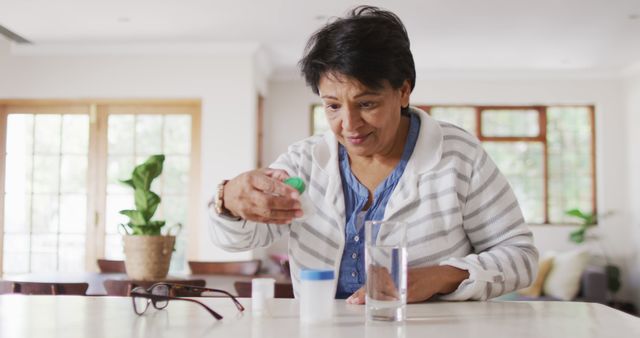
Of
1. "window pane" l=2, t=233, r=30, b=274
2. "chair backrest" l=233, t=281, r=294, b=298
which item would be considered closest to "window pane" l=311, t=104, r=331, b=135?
"window pane" l=2, t=233, r=30, b=274

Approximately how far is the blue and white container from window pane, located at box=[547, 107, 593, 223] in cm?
738

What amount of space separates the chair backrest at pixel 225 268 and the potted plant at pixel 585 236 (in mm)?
4496

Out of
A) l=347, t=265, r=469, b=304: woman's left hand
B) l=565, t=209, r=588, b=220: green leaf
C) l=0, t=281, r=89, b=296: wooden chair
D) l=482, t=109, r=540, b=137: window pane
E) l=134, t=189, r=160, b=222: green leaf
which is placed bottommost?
l=0, t=281, r=89, b=296: wooden chair

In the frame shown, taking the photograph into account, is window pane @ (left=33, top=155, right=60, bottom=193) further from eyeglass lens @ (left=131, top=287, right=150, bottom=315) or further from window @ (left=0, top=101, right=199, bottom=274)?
eyeglass lens @ (left=131, top=287, right=150, bottom=315)

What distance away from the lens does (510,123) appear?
812 cm

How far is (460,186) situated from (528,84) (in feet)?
22.8

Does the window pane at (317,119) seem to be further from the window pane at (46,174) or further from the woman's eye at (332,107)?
the woman's eye at (332,107)

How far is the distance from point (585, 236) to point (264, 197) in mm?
7213

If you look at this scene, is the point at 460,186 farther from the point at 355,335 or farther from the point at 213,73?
the point at 213,73

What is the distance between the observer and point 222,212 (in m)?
1.37

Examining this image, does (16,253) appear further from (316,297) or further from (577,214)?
(316,297)

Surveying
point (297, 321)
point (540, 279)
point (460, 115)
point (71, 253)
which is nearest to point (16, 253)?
point (71, 253)

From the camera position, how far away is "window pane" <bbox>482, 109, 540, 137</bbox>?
8117 mm

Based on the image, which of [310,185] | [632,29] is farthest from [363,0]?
[310,185]
